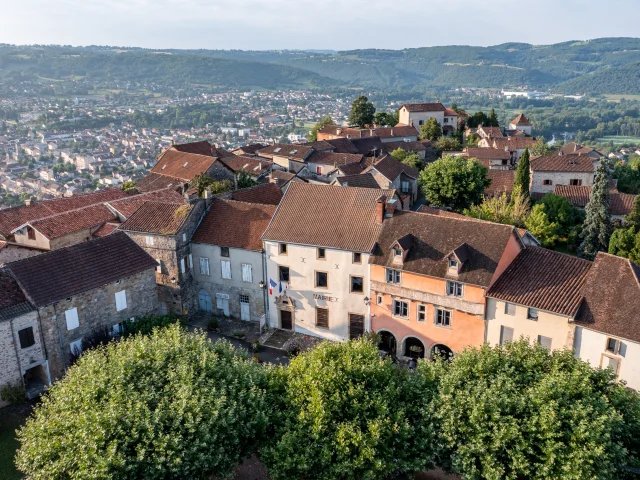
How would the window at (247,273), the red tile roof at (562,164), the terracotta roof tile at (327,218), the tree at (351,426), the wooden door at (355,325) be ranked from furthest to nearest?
the red tile roof at (562,164)
the window at (247,273)
the wooden door at (355,325)
the terracotta roof tile at (327,218)
the tree at (351,426)

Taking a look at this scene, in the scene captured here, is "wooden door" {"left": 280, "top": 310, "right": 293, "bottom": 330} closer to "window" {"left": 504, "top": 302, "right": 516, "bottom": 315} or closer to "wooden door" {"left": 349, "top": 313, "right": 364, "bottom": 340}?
"wooden door" {"left": 349, "top": 313, "right": 364, "bottom": 340}

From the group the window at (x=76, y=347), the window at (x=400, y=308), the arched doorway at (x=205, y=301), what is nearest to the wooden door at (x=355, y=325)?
the window at (x=400, y=308)

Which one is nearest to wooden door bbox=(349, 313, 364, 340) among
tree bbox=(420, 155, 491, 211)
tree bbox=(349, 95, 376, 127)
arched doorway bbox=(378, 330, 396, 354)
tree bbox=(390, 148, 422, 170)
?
arched doorway bbox=(378, 330, 396, 354)

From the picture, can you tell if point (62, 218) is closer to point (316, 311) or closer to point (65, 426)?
point (316, 311)

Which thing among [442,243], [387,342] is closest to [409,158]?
[442,243]

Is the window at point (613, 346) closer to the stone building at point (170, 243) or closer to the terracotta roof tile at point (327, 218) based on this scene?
the terracotta roof tile at point (327, 218)

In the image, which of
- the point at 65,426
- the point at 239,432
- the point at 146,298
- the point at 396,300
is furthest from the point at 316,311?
the point at 65,426

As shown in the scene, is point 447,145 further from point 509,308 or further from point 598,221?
point 509,308
